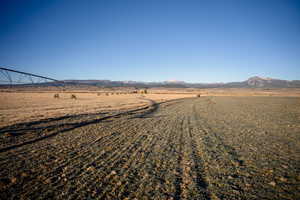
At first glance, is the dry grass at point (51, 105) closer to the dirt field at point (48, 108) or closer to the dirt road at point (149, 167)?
the dirt field at point (48, 108)

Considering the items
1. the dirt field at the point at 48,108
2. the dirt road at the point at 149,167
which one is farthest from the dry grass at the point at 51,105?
the dirt road at the point at 149,167

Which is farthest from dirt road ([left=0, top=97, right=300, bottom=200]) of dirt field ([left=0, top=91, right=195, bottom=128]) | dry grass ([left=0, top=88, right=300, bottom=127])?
dry grass ([left=0, top=88, right=300, bottom=127])

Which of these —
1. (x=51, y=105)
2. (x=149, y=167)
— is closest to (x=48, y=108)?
(x=51, y=105)

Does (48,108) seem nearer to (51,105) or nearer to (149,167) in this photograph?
(51,105)

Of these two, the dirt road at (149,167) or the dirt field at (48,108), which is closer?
the dirt road at (149,167)

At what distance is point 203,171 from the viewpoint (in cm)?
460

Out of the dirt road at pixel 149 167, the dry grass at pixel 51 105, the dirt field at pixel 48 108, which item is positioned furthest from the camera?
the dry grass at pixel 51 105

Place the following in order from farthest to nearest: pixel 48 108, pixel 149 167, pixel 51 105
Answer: pixel 51 105 → pixel 48 108 → pixel 149 167

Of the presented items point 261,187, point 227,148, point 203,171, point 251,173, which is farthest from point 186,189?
point 227,148

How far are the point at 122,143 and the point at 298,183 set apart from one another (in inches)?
238

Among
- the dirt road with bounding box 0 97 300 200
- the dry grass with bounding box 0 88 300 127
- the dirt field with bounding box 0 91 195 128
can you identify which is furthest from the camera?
the dry grass with bounding box 0 88 300 127

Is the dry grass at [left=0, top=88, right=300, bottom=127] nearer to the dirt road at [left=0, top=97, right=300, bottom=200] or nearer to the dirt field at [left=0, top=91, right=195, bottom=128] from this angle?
the dirt field at [left=0, top=91, right=195, bottom=128]

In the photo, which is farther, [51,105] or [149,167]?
[51,105]

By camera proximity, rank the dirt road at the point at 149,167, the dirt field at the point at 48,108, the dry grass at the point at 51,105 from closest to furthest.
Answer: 1. the dirt road at the point at 149,167
2. the dirt field at the point at 48,108
3. the dry grass at the point at 51,105
